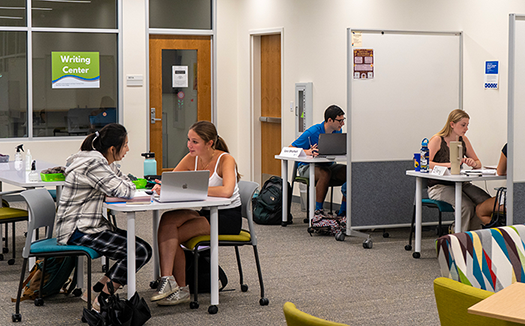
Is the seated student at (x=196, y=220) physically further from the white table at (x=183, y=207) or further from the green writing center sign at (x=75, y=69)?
the green writing center sign at (x=75, y=69)

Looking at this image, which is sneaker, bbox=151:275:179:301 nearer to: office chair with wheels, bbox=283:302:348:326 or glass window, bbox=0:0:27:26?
office chair with wheels, bbox=283:302:348:326

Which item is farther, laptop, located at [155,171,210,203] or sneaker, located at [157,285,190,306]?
sneaker, located at [157,285,190,306]

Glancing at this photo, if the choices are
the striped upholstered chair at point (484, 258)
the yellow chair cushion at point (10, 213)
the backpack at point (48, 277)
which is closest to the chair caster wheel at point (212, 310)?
the backpack at point (48, 277)

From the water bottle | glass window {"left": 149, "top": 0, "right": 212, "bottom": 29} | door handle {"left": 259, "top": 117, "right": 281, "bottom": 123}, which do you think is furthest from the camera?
glass window {"left": 149, "top": 0, "right": 212, "bottom": 29}

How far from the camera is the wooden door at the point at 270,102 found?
819cm

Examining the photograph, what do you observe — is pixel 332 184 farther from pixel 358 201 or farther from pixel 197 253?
pixel 197 253

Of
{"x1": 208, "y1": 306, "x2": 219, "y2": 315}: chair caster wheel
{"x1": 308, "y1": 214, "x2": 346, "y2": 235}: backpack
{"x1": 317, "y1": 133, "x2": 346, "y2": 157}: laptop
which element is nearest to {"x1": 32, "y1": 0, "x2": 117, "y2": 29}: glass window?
{"x1": 317, "y1": 133, "x2": 346, "y2": 157}: laptop

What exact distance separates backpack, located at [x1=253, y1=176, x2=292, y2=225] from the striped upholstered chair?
3897mm

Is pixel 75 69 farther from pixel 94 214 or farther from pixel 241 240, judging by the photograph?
pixel 241 240

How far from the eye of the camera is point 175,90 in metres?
8.66

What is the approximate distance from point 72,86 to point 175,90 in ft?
4.53

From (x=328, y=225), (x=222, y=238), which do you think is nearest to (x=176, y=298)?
(x=222, y=238)

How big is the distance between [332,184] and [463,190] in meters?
1.48

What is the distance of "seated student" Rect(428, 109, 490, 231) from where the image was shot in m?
5.04
